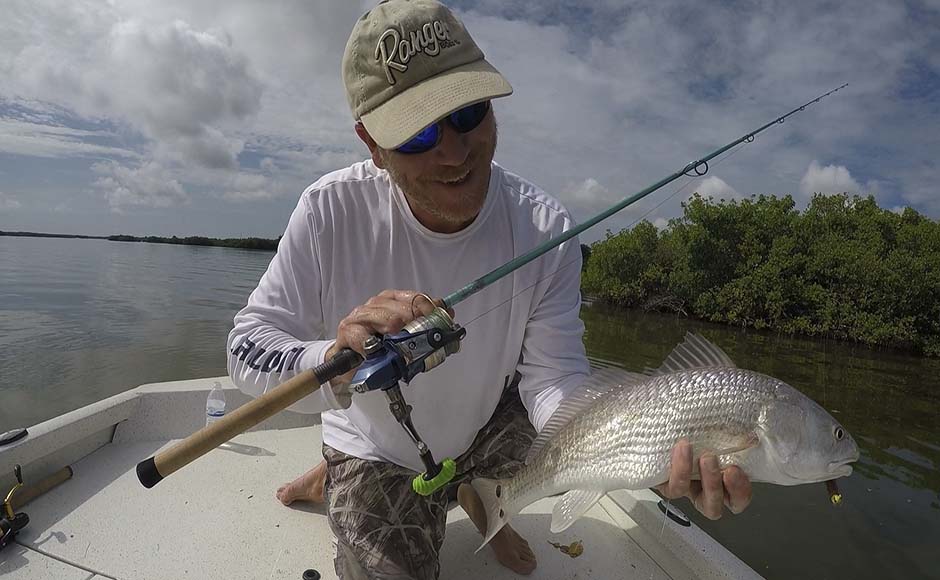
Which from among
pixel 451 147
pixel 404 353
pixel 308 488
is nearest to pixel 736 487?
pixel 404 353

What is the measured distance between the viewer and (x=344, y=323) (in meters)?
1.66

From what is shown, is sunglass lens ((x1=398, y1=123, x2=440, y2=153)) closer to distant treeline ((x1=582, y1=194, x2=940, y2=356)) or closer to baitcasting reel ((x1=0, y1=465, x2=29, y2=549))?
baitcasting reel ((x1=0, y1=465, x2=29, y2=549))

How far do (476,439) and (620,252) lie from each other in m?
34.0

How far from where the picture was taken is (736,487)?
177cm

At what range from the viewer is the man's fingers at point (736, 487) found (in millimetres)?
1771

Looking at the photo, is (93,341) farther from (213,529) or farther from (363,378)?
(363,378)

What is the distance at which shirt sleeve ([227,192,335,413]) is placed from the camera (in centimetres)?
197

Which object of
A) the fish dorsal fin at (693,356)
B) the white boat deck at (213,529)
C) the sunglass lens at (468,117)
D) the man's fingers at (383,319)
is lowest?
the white boat deck at (213,529)

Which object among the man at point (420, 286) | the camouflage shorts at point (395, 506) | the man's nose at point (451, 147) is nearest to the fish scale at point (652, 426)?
the man at point (420, 286)

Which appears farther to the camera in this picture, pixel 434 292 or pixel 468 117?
pixel 434 292

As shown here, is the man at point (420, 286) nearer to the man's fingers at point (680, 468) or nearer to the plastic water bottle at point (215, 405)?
the man's fingers at point (680, 468)

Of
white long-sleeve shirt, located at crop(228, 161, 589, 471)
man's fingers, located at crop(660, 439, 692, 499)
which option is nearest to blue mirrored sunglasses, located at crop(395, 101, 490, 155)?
white long-sleeve shirt, located at crop(228, 161, 589, 471)

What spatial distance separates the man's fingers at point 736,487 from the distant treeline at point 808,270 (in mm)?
22394

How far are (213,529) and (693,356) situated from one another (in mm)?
2559
